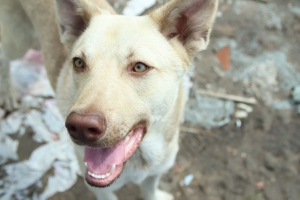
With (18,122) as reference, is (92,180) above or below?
above

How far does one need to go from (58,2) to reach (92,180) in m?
1.29

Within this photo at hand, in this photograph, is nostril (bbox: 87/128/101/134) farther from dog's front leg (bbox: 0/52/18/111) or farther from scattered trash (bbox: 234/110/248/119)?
scattered trash (bbox: 234/110/248/119)

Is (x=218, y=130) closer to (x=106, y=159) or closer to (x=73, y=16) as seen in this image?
(x=106, y=159)

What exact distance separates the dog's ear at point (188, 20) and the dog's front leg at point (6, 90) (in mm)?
2423

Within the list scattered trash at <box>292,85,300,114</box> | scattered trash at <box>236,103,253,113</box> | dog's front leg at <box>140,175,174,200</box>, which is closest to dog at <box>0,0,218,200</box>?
dog's front leg at <box>140,175,174,200</box>

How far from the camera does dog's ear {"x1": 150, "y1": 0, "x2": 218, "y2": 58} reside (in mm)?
2049

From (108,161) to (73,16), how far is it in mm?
1105

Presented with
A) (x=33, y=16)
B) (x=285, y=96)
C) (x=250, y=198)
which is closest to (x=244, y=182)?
(x=250, y=198)

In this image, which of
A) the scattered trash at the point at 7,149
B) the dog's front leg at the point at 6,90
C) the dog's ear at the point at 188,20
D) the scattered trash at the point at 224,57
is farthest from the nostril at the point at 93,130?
the scattered trash at the point at 224,57

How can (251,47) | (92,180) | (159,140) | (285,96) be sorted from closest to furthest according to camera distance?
(92,180)
(159,140)
(285,96)
(251,47)

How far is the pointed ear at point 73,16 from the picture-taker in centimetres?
225

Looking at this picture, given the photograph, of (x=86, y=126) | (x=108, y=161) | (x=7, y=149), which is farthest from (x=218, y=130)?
(x=86, y=126)

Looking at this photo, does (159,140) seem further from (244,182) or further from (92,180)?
(244,182)

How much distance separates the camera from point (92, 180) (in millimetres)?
1973
